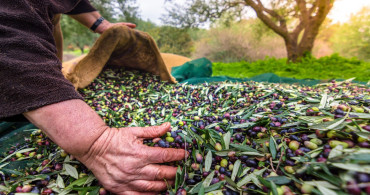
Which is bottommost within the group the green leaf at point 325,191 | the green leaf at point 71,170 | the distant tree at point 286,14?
the green leaf at point 71,170

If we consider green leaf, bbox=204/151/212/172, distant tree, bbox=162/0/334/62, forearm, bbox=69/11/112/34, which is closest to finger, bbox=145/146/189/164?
green leaf, bbox=204/151/212/172

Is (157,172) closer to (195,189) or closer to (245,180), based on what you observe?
(195,189)

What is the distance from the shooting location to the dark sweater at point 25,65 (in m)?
0.66

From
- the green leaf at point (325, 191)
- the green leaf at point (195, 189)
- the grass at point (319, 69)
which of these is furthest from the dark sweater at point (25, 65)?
the grass at point (319, 69)

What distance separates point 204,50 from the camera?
9.63 metres

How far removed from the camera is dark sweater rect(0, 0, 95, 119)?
2.18 ft

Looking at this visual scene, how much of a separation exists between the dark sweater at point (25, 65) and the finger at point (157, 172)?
1.49ft

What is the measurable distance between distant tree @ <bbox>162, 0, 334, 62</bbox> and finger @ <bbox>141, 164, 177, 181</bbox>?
471cm

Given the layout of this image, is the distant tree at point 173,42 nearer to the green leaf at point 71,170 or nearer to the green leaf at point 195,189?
the green leaf at point 71,170

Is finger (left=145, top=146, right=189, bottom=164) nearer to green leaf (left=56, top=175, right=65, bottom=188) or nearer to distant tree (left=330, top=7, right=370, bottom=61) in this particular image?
green leaf (left=56, top=175, right=65, bottom=188)

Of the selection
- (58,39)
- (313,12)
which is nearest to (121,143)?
(58,39)

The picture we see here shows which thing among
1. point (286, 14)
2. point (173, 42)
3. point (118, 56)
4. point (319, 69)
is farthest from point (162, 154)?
point (173, 42)

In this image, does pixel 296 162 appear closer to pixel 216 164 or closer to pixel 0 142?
pixel 216 164

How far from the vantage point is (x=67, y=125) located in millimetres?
664
